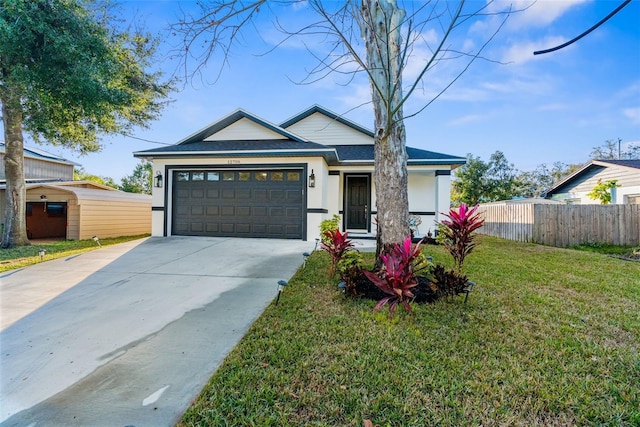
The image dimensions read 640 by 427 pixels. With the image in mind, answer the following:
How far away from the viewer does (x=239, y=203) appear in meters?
9.33

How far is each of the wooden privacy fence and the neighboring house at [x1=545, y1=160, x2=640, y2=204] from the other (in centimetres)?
483

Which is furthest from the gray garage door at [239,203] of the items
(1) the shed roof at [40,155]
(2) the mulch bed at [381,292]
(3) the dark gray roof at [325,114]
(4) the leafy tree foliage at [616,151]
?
(4) the leafy tree foliage at [616,151]

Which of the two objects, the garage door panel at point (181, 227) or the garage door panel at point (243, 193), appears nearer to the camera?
the garage door panel at point (243, 193)

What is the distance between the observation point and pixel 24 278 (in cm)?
514

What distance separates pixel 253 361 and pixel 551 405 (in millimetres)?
2248

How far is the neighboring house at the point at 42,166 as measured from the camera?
53.4 ft

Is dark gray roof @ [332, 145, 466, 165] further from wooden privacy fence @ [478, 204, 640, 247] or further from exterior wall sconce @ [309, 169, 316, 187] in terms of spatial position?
wooden privacy fence @ [478, 204, 640, 247]

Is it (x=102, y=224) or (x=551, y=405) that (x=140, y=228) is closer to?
(x=102, y=224)

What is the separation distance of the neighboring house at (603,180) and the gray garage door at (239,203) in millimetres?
15578

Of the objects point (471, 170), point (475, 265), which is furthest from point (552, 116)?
point (475, 265)

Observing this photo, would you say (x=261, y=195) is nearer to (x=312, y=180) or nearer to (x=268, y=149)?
(x=268, y=149)

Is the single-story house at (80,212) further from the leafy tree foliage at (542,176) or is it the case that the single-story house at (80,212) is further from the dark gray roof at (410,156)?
the leafy tree foliage at (542,176)

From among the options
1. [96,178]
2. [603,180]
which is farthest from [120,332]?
[96,178]

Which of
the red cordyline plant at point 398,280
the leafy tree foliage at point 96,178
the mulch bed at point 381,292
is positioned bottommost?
the mulch bed at point 381,292
